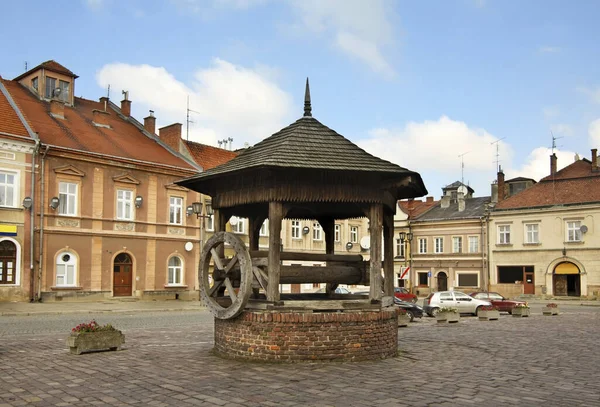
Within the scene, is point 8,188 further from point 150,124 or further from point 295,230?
point 295,230

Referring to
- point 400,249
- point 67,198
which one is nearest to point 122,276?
point 67,198

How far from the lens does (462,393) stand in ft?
28.9

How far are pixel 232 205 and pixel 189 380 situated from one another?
4173 millimetres

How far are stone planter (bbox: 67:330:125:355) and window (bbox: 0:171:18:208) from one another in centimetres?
2017

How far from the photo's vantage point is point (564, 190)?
49.9 metres

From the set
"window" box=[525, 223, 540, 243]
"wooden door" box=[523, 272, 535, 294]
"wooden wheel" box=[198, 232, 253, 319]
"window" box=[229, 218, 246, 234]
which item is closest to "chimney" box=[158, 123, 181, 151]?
"window" box=[229, 218, 246, 234]

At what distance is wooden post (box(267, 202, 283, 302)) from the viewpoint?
11.5 m

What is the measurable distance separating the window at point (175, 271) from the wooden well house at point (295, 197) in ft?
81.1

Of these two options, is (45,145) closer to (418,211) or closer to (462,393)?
(462,393)

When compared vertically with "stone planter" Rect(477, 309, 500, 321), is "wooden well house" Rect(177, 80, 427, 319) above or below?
above

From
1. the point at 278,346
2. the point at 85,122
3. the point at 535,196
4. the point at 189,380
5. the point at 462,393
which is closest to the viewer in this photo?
the point at 462,393

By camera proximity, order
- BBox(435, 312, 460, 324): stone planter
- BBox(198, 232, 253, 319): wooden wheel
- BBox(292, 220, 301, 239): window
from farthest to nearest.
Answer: BBox(292, 220, 301, 239): window → BBox(435, 312, 460, 324): stone planter → BBox(198, 232, 253, 319): wooden wheel

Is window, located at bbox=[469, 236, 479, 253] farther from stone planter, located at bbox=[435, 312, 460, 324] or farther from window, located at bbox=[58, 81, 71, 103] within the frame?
window, located at bbox=[58, 81, 71, 103]

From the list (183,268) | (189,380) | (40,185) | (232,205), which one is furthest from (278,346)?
(183,268)
